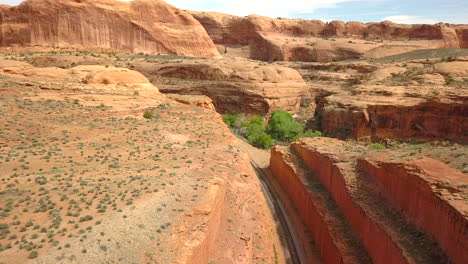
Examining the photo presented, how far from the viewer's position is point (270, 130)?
104 ft

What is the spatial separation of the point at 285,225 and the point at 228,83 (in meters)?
19.0

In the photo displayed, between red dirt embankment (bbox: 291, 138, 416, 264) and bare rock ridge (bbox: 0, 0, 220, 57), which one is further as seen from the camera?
bare rock ridge (bbox: 0, 0, 220, 57)

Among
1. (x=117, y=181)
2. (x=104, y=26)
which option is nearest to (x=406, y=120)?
(x=117, y=181)

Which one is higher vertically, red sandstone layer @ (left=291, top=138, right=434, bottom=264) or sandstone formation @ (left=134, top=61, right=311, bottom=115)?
sandstone formation @ (left=134, top=61, right=311, bottom=115)

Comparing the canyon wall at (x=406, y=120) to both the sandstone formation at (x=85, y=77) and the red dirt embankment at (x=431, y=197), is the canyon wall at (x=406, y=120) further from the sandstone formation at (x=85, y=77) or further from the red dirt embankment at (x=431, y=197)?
the sandstone formation at (x=85, y=77)

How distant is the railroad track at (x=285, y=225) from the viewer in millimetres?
15250

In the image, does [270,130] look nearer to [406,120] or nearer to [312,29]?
[406,120]

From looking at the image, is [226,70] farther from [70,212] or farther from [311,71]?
[70,212]

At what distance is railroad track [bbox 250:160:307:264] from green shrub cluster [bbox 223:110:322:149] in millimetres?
6612

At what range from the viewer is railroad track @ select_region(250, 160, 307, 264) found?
15250mm

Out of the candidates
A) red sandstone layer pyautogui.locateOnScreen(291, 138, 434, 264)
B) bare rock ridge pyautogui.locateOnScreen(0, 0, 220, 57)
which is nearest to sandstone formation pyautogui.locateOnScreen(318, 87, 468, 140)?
red sandstone layer pyautogui.locateOnScreen(291, 138, 434, 264)

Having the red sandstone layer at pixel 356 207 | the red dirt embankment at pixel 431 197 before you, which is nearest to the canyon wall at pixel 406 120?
the red sandstone layer at pixel 356 207

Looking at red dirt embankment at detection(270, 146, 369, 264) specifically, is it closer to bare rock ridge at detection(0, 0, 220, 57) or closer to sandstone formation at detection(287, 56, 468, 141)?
sandstone formation at detection(287, 56, 468, 141)

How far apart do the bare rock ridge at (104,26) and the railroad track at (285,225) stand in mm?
26813
